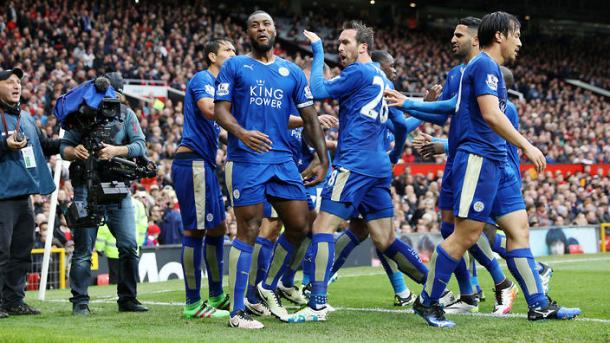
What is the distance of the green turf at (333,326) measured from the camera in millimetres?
6234

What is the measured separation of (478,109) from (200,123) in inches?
101

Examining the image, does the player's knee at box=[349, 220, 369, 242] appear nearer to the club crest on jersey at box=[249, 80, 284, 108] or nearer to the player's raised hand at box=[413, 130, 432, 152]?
the player's raised hand at box=[413, 130, 432, 152]

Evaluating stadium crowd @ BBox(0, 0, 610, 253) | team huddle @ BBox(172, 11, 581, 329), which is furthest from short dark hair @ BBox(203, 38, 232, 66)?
stadium crowd @ BBox(0, 0, 610, 253)

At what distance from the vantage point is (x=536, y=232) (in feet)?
69.7

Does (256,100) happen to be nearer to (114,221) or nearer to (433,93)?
(433,93)

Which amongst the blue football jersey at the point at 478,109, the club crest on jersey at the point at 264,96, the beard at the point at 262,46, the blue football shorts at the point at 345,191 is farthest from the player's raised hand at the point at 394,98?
the beard at the point at 262,46

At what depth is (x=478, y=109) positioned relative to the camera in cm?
698

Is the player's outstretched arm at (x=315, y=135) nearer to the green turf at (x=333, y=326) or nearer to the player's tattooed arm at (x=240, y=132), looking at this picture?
the player's tattooed arm at (x=240, y=132)

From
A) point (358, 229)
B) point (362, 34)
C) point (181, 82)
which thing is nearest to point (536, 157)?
point (362, 34)

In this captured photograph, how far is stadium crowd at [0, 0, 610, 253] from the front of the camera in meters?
20.5

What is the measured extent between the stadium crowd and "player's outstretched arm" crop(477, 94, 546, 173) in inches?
393

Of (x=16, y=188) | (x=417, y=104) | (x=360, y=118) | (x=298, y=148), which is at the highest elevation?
(x=417, y=104)

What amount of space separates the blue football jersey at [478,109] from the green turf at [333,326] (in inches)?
52.6

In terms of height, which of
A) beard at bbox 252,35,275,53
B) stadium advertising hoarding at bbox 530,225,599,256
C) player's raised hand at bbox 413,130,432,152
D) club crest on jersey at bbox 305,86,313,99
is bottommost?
stadium advertising hoarding at bbox 530,225,599,256
